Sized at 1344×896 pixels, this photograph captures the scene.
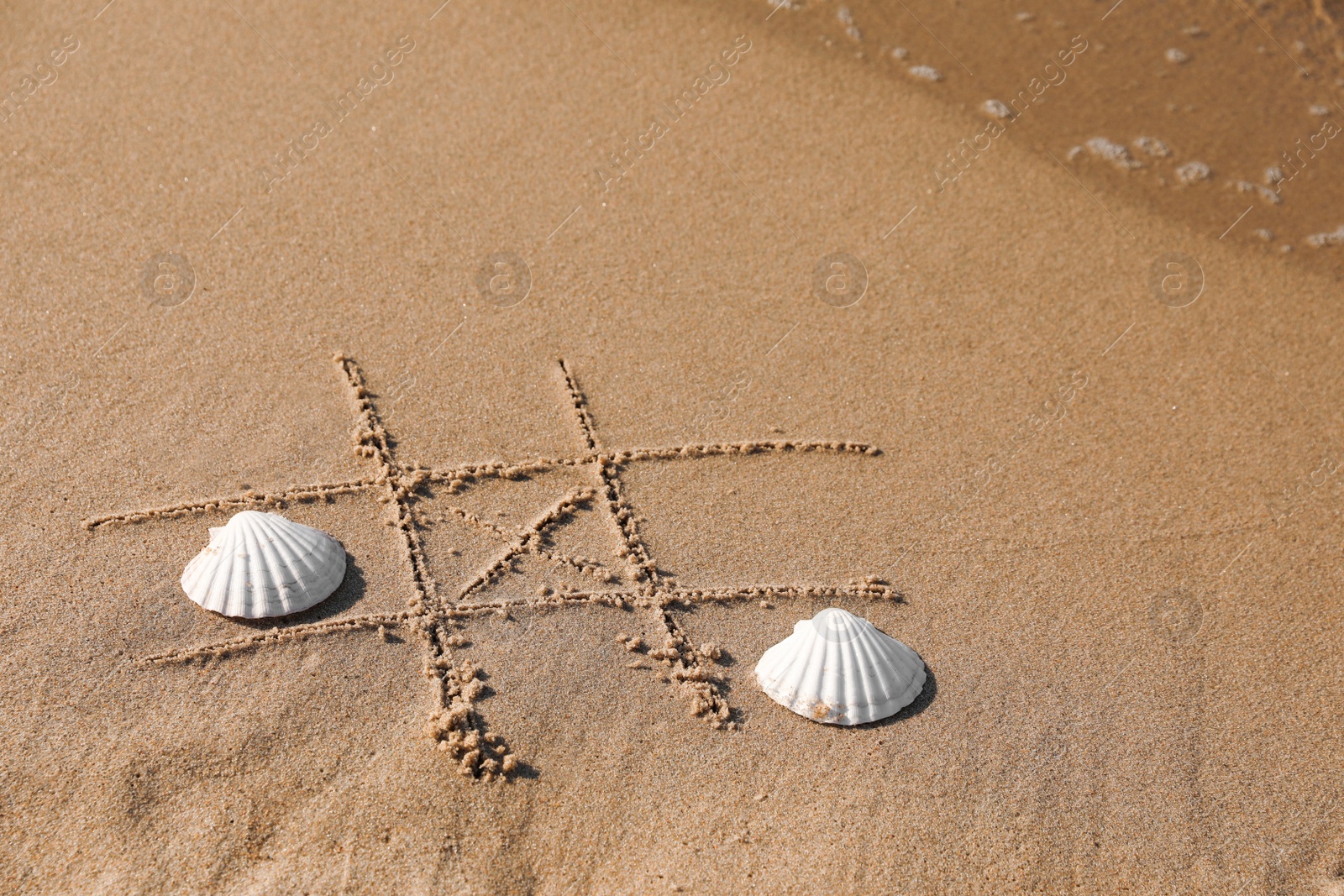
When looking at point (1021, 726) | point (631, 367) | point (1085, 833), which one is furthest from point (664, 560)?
point (1085, 833)

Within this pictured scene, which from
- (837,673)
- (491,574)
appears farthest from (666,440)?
(837,673)

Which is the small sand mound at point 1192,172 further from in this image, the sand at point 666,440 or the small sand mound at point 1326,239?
the small sand mound at point 1326,239

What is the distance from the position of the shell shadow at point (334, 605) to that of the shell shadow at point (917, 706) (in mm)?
2024

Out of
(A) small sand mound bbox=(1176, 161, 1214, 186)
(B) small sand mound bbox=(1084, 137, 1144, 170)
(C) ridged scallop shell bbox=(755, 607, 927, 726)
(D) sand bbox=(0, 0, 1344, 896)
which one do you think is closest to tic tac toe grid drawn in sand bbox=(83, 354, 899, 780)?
(D) sand bbox=(0, 0, 1344, 896)

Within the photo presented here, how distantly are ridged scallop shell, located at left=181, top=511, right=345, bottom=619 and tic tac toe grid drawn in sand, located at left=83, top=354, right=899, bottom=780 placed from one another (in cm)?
12

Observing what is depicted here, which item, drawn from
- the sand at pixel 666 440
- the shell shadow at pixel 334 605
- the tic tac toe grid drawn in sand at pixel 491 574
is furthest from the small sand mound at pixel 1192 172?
the shell shadow at pixel 334 605

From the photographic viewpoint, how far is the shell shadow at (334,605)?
12.4ft

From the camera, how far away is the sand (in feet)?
11.4

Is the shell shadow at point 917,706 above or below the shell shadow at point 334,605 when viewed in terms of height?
below

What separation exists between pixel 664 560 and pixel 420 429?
1305mm

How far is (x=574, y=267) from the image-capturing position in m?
5.25

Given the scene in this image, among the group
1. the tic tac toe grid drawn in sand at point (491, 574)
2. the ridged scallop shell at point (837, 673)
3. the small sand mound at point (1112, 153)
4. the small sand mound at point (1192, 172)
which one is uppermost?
the small sand mound at point (1112, 153)

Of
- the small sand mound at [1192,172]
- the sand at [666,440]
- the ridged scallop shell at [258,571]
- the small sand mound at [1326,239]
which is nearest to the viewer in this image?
the sand at [666,440]

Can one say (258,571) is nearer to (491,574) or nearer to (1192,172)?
(491,574)
